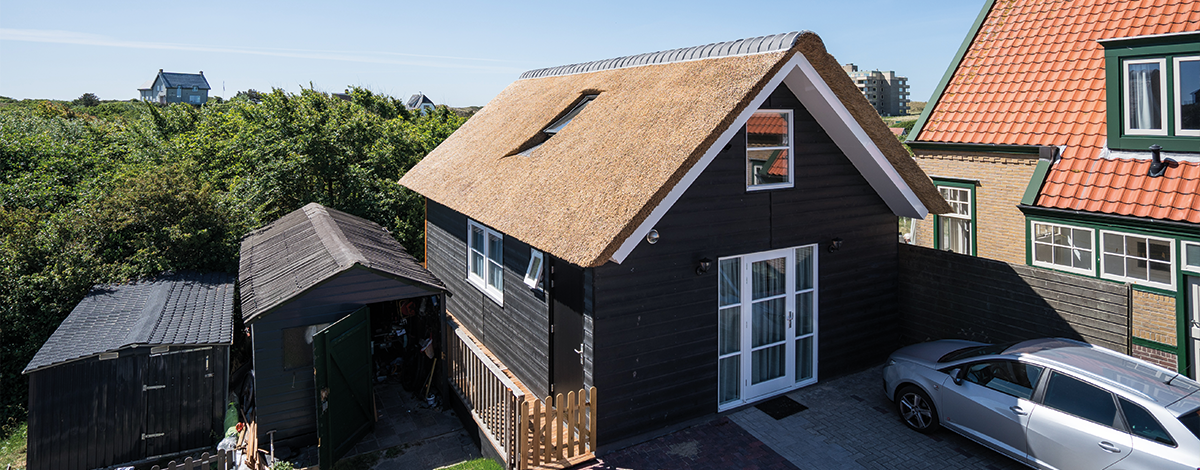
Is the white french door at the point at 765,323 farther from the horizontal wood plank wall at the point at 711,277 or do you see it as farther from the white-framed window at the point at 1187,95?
the white-framed window at the point at 1187,95

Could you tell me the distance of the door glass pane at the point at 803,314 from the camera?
9.71 meters

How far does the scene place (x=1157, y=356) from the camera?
9.20m

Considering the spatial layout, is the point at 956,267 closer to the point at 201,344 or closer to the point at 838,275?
the point at 838,275

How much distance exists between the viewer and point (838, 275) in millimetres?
9984

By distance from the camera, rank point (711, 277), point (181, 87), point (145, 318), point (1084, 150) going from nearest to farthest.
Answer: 1. point (711, 277)
2. point (145, 318)
3. point (1084, 150)
4. point (181, 87)

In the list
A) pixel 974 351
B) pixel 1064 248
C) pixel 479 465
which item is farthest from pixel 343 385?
pixel 1064 248

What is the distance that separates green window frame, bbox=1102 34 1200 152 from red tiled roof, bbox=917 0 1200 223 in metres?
0.39

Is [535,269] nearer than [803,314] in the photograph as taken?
Yes

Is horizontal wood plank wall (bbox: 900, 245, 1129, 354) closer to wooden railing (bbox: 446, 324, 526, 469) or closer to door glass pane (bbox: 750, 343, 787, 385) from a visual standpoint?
door glass pane (bbox: 750, 343, 787, 385)

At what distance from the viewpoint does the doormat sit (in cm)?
906

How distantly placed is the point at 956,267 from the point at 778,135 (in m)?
3.57

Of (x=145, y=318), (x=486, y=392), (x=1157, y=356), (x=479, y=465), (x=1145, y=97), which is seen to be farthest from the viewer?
(x=145, y=318)

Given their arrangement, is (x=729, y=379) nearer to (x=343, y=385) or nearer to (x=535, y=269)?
(x=535, y=269)

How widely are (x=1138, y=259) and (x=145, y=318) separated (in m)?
15.1
